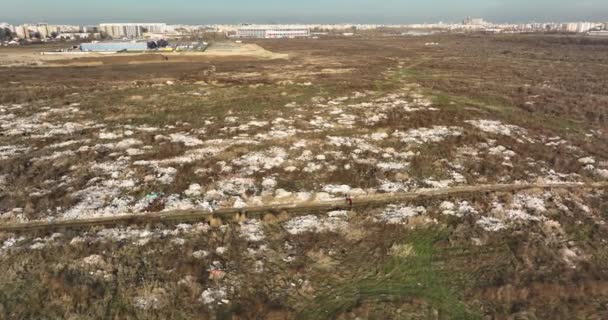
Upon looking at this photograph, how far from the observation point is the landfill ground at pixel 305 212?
314 inches

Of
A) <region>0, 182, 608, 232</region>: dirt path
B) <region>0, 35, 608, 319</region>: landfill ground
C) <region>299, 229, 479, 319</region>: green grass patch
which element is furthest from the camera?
<region>0, 182, 608, 232</region>: dirt path

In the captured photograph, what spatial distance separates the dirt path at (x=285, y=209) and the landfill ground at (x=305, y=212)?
0.10 m

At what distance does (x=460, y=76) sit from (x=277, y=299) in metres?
39.6

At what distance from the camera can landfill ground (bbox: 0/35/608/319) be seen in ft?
26.2

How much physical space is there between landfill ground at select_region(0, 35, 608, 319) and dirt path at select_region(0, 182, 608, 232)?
0.10m

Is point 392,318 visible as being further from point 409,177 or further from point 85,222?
point 85,222

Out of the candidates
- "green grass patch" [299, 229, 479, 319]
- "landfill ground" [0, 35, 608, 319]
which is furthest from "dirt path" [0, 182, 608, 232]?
"green grass patch" [299, 229, 479, 319]

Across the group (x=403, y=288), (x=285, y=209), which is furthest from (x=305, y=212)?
(x=403, y=288)

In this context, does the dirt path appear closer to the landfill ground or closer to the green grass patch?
the landfill ground

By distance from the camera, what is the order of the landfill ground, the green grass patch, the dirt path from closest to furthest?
the green grass patch, the landfill ground, the dirt path

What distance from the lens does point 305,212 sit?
11641 millimetres

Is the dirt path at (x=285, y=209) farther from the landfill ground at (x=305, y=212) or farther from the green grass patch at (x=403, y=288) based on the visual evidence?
the green grass patch at (x=403, y=288)

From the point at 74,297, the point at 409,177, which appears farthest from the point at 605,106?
the point at 74,297

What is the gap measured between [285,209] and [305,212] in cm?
66
